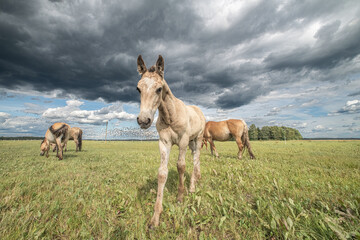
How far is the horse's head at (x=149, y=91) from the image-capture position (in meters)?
2.56

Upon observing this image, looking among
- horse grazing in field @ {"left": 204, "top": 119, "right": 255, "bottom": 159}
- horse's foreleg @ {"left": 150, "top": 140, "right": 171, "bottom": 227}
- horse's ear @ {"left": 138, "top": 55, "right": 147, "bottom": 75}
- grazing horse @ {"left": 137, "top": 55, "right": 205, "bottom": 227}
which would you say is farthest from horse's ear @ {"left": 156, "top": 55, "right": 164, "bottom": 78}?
horse grazing in field @ {"left": 204, "top": 119, "right": 255, "bottom": 159}

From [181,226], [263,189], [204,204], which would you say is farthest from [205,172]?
[181,226]

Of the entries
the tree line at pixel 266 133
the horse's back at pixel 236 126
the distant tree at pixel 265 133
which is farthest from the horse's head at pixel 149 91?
the distant tree at pixel 265 133

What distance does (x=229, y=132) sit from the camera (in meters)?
12.7

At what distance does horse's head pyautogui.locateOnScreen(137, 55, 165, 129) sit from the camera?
256 centimetres

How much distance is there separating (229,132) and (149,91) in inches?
438

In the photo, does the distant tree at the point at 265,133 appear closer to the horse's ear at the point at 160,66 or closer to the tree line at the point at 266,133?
the tree line at the point at 266,133

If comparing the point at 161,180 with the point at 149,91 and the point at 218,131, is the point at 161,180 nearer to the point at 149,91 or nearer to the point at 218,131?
the point at 149,91

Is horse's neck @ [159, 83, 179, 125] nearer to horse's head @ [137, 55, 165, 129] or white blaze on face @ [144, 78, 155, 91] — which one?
horse's head @ [137, 55, 165, 129]

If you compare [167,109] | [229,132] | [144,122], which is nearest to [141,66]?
[167,109]

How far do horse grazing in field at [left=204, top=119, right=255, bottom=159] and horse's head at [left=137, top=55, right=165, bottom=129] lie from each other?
969cm

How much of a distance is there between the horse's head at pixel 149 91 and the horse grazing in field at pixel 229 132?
969 centimetres

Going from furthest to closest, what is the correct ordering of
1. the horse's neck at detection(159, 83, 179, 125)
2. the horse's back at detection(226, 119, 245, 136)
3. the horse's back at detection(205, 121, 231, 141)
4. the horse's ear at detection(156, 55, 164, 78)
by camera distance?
the horse's back at detection(205, 121, 231, 141) < the horse's back at detection(226, 119, 245, 136) < the horse's neck at detection(159, 83, 179, 125) < the horse's ear at detection(156, 55, 164, 78)

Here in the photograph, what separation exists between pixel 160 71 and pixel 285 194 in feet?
13.7
